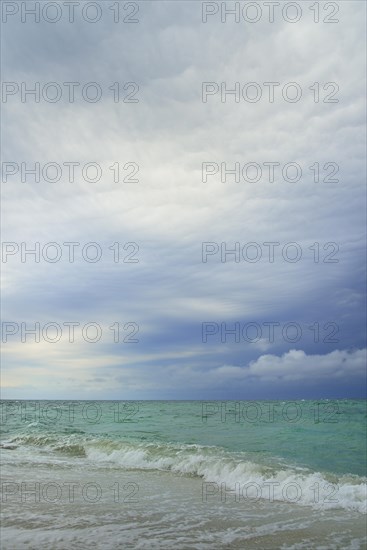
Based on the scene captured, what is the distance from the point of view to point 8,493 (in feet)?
40.5

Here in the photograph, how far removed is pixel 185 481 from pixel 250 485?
2.28m

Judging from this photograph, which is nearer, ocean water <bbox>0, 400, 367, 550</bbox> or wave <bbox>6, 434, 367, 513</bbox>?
ocean water <bbox>0, 400, 367, 550</bbox>

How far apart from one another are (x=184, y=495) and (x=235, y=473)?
371 centimetres

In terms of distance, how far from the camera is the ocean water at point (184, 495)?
29.1 feet

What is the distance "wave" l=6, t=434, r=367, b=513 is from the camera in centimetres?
1319

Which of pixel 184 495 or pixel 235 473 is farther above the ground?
pixel 184 495

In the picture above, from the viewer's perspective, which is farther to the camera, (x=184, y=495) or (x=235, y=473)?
(x=235, y=473)

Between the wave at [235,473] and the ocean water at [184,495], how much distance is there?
0.12ft

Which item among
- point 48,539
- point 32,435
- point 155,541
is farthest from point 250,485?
point 32,435

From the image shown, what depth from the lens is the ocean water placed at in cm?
888

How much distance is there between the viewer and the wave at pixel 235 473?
1319 cm

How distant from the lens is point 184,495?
A: 1318cm

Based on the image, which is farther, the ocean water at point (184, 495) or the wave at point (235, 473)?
the wave at point (235, 473)

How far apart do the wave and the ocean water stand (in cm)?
4
